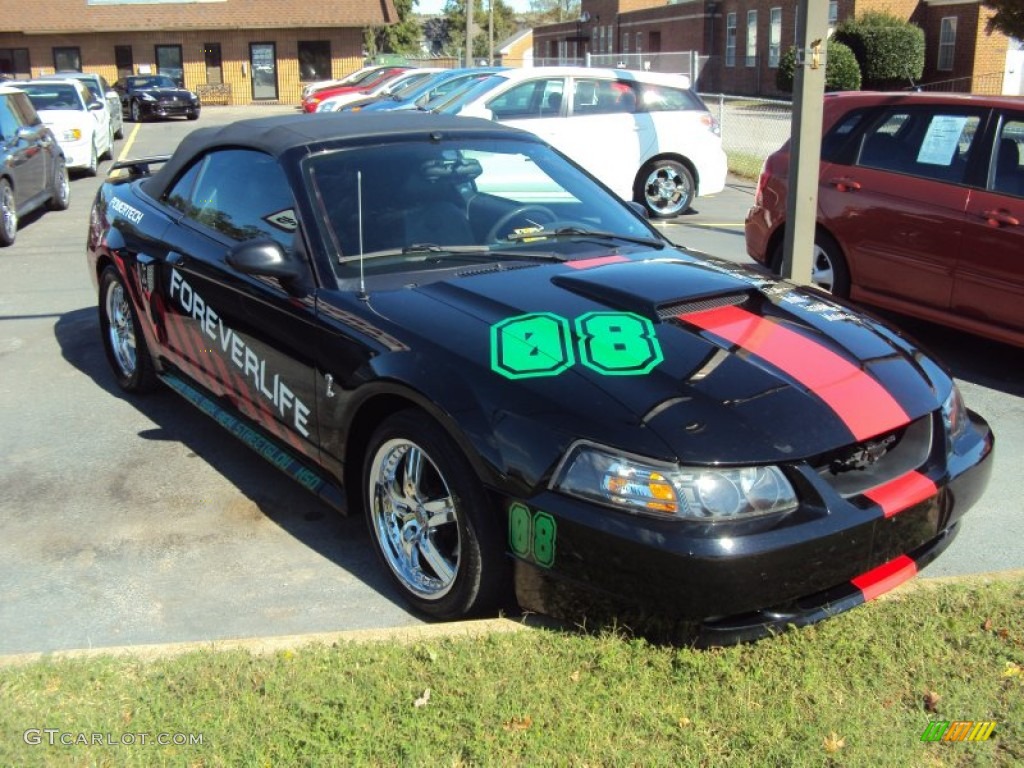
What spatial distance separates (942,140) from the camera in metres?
6.60

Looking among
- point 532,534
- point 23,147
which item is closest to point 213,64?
point 23,147

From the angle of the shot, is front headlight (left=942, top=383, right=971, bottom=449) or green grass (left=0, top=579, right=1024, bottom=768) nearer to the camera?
green grass (left=0, top=579, right=1024, bottom=768)

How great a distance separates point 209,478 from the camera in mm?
5000

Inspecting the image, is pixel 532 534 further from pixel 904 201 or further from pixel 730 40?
pixel 730 40

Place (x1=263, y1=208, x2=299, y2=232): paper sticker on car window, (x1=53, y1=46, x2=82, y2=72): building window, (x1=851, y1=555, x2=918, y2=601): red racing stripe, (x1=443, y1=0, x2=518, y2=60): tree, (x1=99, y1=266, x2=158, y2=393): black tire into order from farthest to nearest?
1. (x1=443, y1=0, x2=518, y2=60): tree
2. (x1=53, y1=46, x2=82, y2=72): building window
3. (x1=99, y1=266, x2=158, y2=393): black tire
4. (x1=263, y1=208, x2=299, y2=232): paper sticker on car window
5. (x1=851, y1=555, x2=918, y2=601): red racing stripe

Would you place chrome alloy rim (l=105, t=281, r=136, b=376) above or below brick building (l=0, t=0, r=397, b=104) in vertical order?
below

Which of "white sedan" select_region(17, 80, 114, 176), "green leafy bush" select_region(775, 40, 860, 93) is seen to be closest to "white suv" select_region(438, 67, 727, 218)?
"white sedan" select_region(17, 80, 114, 176)

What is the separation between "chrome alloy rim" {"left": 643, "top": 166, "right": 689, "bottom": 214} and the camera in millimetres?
12781

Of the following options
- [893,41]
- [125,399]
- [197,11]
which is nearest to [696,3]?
[893,41]

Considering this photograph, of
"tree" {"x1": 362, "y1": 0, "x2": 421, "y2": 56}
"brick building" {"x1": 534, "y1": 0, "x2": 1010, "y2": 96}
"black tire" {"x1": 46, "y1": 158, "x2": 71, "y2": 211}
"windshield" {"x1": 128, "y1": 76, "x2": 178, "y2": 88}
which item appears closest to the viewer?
"black tire" {"x1": 46, "y1": 158, "x2": 71, "y2": 211}

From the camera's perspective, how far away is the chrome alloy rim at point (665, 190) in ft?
41.9

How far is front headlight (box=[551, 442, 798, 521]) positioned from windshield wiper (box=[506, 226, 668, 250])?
1.60 metres

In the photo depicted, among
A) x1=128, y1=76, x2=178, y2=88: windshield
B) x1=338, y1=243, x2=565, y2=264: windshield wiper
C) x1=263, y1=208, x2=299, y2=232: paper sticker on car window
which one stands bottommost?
x1=338, y1=243, x2=565, y2=264: windshield wiper

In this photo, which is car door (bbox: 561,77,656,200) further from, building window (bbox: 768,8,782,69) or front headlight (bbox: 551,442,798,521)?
building window (bbox: 768,8,782,69)
